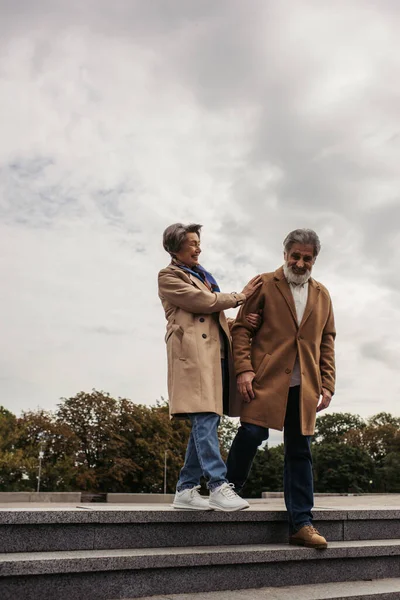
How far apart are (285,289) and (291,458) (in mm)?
1196

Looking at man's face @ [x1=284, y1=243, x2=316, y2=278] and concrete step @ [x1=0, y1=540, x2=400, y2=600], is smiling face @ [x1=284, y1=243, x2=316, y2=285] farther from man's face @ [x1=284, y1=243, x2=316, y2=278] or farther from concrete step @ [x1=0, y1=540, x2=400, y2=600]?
concrete step @ [x1=0, y1=540, x2=400, y2=600]

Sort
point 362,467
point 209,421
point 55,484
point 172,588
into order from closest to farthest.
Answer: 1. point 172,588
2. point 209,421
3. point 55,484
4. point 362,467

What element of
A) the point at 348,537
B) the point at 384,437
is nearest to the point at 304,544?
the point at 348,537

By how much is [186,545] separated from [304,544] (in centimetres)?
79

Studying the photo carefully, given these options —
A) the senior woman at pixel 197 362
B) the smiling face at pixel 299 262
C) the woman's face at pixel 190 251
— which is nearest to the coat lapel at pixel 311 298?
the smiling face at pixel 299 262

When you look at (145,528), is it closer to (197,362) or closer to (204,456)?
(204,456)

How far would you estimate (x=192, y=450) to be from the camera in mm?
4109

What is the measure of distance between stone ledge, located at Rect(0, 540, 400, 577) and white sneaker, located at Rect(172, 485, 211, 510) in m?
0.28

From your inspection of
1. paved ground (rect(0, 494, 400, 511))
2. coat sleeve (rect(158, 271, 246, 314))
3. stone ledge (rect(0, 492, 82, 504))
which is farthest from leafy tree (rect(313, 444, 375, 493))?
coat sleeve (rect(158, 271, 246, 314))

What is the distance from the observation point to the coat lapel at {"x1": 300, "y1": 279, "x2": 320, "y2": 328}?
4.32m

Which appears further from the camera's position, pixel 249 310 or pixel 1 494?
pixel 1 494

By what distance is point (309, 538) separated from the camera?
12.7 feet

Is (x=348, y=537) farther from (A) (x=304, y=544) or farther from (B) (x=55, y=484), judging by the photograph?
(B) (x=55, y=484)

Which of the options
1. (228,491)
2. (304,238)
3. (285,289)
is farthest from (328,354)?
(228,491)
